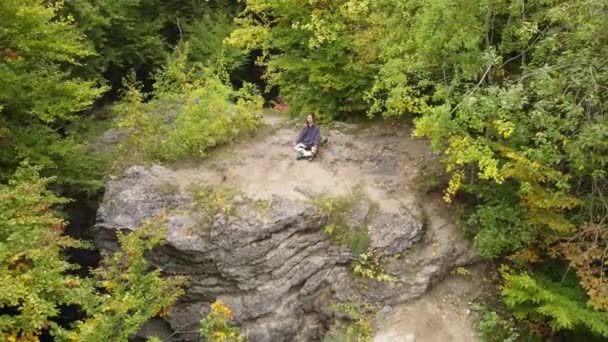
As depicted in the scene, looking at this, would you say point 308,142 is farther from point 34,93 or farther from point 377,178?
point 34,93

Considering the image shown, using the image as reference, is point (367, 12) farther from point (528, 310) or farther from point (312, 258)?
point (528, 310)

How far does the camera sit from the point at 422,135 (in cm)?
997

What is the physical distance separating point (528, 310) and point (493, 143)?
315 centimetres

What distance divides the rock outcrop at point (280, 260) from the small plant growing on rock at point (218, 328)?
81cm

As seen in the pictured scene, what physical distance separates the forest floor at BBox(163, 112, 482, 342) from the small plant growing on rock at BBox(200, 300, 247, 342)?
2.62m

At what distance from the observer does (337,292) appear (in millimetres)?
10680

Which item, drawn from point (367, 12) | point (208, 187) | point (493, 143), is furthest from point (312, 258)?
point (367, 12)

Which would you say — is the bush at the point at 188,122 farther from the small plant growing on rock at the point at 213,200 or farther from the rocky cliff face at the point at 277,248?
the small plant growing on rock at the point at 213,200

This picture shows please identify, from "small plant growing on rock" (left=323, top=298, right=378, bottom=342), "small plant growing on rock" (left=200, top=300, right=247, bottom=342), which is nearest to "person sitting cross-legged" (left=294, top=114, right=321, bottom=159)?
"small plant growing on rock" (left=323, top=298, right=378, bottom=342)

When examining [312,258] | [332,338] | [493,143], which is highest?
[493,143]

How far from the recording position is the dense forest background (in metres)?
8.52

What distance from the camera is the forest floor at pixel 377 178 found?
33.9 ft

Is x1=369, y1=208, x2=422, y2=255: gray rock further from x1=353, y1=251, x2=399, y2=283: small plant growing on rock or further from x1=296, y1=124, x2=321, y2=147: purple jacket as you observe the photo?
x1=296, y1=124, x2=321, y2=147: purple jacket

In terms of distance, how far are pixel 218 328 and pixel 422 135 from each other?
203 inches
